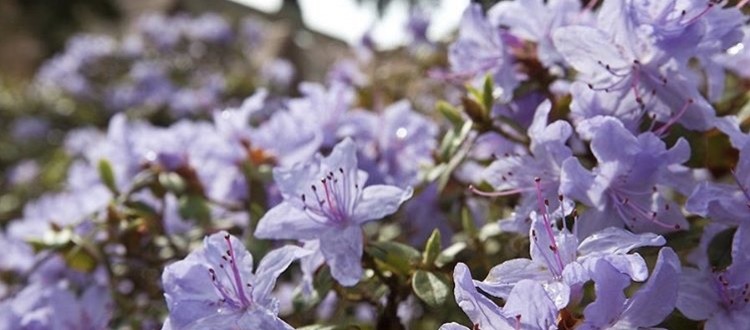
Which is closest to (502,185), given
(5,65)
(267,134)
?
(267,134)

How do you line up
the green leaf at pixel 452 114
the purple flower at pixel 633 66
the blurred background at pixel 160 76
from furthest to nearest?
the blurred background at pixel 160 76 < the green leaf at pixel 452 114 < the purple flower at pixel 633 66

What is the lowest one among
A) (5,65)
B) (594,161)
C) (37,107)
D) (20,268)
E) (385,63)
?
(5,65)

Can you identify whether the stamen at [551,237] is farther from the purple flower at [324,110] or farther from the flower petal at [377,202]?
the purple flower at [324,110]

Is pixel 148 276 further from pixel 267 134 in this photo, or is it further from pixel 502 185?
pixel 502 185

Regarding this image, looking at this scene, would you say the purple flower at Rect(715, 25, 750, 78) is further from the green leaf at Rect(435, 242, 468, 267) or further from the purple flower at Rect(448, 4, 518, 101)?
the green leaf at Rect(435, 242, 468, 267)

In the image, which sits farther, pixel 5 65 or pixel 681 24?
pixel 5 65

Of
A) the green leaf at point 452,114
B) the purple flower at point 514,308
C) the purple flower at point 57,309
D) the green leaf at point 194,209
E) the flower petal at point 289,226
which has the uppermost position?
the purple flower at point 514,308

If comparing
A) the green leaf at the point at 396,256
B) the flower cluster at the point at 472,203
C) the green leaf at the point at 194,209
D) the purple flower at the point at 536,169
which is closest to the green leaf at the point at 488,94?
the flower cluster at the point at 472,203
